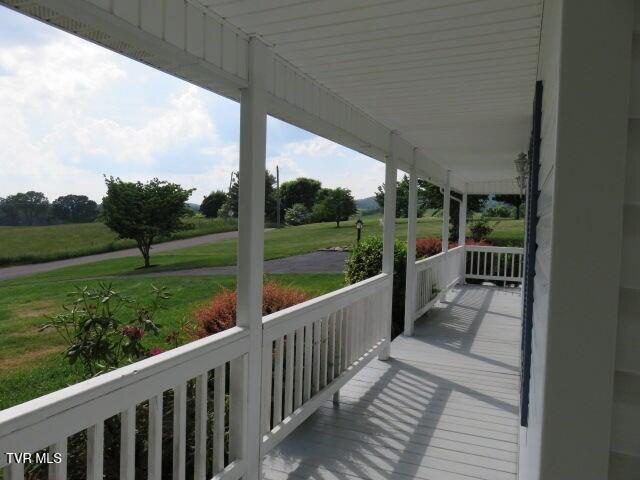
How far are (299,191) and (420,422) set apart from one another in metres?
18.7

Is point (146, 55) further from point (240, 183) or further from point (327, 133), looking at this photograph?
point (327, 133)

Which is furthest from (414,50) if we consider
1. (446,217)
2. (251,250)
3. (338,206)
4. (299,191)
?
(299,191)

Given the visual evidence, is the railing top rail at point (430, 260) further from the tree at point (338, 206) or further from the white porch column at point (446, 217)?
the tree at point (338, 206)

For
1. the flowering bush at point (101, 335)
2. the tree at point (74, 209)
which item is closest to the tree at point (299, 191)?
the tree at point (74, 209)

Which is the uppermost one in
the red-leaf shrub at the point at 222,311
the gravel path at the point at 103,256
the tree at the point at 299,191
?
the tree at the point at 299,191

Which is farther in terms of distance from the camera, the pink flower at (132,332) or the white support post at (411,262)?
the white support post at (411,262)

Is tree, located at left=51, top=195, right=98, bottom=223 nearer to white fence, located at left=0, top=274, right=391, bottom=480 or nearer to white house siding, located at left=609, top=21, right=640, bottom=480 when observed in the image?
white fence, located at left=0, top=274, right=391, bottom=480

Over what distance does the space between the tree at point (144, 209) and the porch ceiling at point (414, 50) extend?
2925mm

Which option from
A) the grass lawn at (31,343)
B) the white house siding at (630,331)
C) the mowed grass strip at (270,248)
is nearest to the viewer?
the white house siding at (630,331)

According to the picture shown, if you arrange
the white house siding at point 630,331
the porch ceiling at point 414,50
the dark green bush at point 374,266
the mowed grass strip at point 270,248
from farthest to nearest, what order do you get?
the dark green bush at point 374,266 < the mowed grass strip at point 270,248 < the porch ceiling at point 414,50 < the white house siding at point 630,331

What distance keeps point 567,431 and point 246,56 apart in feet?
7.08

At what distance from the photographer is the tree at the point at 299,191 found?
2122 centimetres

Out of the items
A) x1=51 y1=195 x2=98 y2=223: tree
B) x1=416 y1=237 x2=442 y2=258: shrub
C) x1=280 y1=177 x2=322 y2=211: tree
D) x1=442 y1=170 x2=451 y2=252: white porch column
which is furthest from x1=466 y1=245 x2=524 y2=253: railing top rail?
x1=280 y1=177 x2=322 y2=211: tree

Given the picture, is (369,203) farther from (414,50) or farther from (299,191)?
(414,50)
